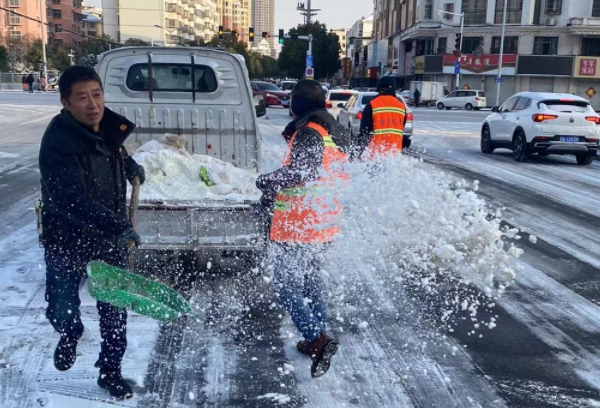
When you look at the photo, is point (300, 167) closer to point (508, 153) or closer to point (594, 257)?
point (594, 257)

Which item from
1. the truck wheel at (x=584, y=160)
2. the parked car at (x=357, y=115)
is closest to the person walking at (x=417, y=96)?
the parked car at (x=357, y=115)

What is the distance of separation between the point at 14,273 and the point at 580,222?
6.69 metres

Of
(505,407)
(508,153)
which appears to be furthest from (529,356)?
(508,153)

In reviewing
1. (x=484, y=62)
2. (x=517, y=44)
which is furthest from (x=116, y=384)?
(x=517, y=44)

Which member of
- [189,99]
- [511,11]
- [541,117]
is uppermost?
[511,11]

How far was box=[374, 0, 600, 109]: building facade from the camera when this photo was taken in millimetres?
49094

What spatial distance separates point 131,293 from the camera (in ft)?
10.9

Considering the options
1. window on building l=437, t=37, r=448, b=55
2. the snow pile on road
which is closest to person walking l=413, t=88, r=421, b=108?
window on building l=437, t=37, r=448, b=55

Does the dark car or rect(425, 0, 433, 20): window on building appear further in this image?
rect(425, 0, 433, 20): window on building

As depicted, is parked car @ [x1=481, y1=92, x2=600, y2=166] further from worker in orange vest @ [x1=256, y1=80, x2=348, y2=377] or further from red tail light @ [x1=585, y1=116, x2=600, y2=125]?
worker in orange vest @ [x1=256, y1=80, x2=348, y2=377]

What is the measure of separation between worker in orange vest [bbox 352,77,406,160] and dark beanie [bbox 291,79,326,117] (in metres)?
3.83

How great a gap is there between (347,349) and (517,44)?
5198cm

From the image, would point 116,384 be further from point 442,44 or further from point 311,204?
point 442,44

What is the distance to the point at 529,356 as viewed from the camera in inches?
160
